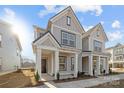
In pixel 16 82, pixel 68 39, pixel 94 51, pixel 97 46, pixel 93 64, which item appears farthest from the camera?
pixel 97 46

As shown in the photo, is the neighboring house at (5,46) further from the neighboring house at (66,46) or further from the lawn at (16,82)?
the lawn at (16,82)

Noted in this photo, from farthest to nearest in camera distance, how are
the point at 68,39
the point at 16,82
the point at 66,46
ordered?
1. the point at 68,39
2. the point at 66,46
3. the point at 16,82

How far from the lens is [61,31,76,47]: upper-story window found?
15.7 meters

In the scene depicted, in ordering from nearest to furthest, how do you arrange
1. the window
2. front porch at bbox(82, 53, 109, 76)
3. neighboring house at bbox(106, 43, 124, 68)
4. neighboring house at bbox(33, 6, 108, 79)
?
neighboring house at bbox(33, 6, 108, 79), the window, front porch at bbox(82, 53, 109, 76), neighboring house at bbox(106, 43, 124, 68)

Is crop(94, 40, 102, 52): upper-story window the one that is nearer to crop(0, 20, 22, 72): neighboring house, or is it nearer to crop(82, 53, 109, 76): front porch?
crop(82, 53, 109, 76): front porch

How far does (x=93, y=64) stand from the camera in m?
19.6

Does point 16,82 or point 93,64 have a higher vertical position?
point 93,64

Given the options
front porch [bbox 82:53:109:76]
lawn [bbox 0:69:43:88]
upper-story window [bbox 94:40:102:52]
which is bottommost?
lawn [bbox 0:69:43:88]

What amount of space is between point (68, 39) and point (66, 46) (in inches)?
38.8

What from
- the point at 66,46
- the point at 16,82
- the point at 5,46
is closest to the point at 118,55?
the point at 66,46

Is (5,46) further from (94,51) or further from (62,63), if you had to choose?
(94,51)

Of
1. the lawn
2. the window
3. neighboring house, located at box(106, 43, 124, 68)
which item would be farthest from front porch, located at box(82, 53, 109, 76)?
neighboring house, located at box(106, 43, 124, 68)
